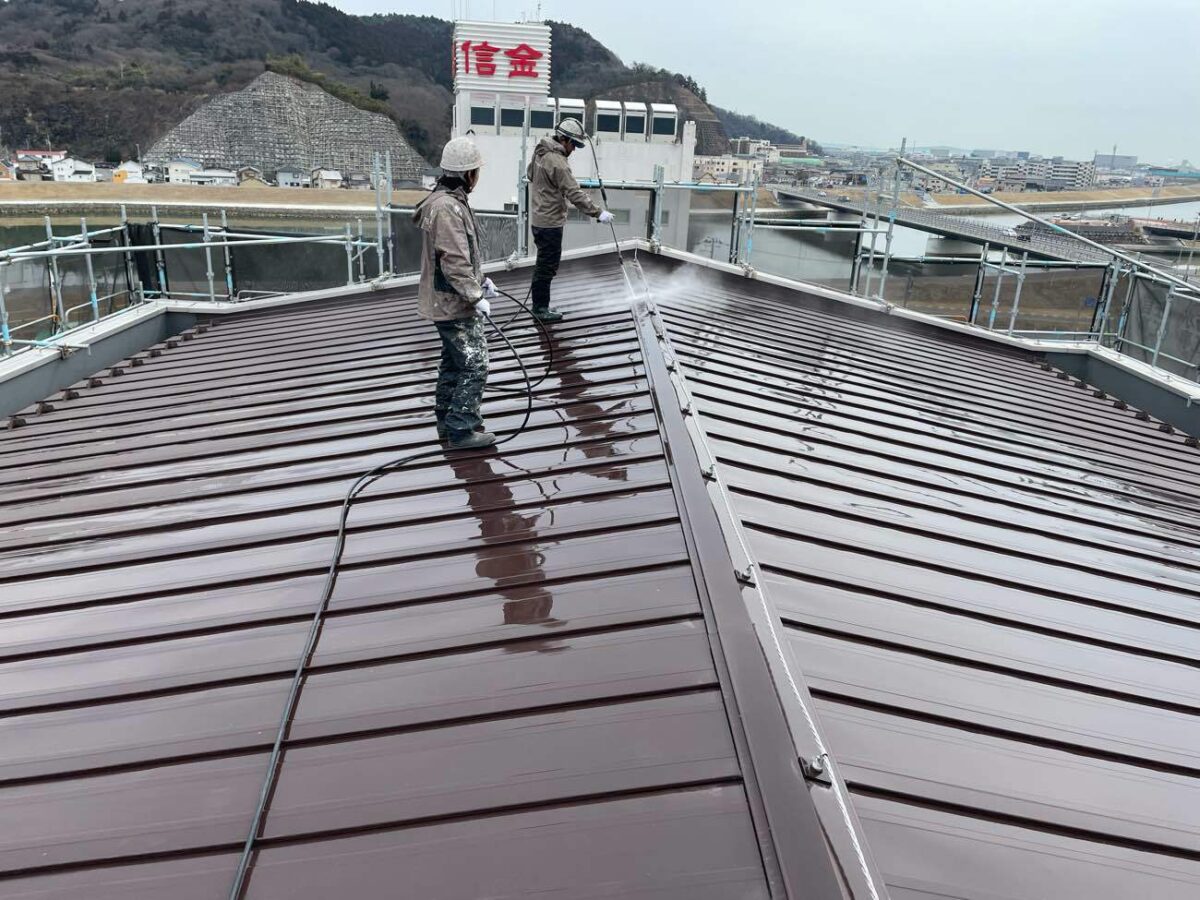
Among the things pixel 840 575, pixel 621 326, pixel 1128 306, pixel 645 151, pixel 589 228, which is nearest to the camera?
pixel 840 575

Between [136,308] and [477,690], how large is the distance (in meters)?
9.83

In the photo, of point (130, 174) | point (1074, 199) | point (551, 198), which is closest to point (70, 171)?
point (130, 174)

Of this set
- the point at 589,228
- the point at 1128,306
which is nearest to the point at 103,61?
the point at 589,228

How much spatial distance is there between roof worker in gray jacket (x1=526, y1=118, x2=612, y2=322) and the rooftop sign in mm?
33439

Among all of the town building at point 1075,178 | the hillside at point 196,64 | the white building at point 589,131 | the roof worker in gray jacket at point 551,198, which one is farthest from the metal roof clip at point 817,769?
the hillside at point 196,64

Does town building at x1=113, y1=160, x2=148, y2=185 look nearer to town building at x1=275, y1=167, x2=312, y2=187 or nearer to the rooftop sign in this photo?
town building at x1=275, y1=167, x2=312, y2=187

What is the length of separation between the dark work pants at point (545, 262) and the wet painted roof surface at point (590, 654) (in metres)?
1.37

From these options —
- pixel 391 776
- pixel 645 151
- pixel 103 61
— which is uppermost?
pixel 103 61

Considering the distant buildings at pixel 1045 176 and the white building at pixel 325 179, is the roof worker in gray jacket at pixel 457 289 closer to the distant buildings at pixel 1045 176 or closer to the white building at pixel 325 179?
the distant buildings at pixel 1045 176

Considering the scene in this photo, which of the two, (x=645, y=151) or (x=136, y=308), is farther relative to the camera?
(x=645, y=151)

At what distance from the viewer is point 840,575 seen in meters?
3.46

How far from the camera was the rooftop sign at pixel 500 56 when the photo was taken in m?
36.9

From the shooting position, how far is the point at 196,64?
3937 inches

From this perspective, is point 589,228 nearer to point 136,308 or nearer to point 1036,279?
point 136,308
